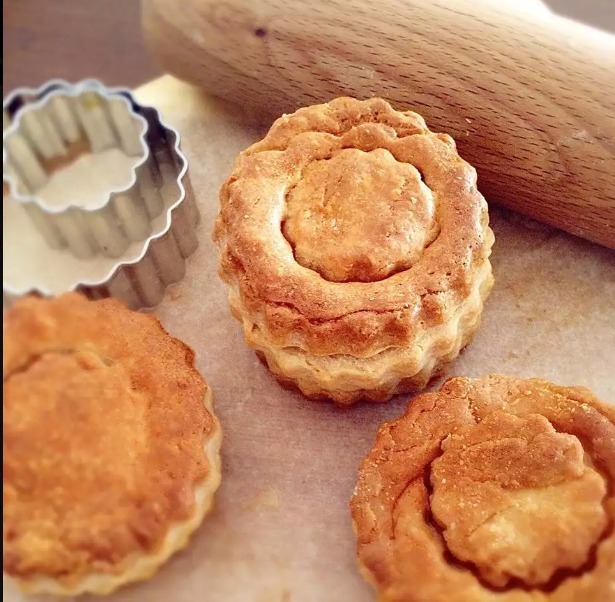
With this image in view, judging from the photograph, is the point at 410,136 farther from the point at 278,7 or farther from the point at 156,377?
the point at 156,377

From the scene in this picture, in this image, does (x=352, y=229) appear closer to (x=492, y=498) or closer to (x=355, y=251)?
(x=355, y=251)

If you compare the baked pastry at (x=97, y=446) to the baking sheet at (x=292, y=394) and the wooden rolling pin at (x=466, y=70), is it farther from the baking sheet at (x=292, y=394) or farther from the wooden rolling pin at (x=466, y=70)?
the wooden rolling pin at (x=466, y=70)

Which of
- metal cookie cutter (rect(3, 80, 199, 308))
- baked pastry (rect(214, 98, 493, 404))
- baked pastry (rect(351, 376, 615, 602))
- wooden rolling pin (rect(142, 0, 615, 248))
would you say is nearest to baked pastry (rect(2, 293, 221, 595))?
metal cookie cutter (rect(3, 80, 199, 308))

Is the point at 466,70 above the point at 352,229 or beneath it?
above

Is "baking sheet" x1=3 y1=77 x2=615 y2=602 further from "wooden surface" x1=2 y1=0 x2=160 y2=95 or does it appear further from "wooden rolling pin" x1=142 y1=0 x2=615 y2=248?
"wooden surface" x1=2 y1=0 x2=160 y2=95

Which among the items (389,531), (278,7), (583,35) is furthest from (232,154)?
(389,531)

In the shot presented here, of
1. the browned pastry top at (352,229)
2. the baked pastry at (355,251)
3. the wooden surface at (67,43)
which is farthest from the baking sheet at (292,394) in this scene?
the wooden surface at (67,43)

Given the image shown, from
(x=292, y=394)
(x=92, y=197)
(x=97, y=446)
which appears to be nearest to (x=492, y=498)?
(x=292, y=394)
